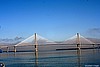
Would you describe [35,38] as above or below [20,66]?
above

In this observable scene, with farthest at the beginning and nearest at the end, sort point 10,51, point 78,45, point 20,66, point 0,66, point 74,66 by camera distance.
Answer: point 10,51 < point 78,45 < point 20,66 < point 74,66 < point 0,66

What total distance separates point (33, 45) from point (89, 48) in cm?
3047

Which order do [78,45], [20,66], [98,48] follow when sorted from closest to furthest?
[20,66] → [78,45] → [98,48]

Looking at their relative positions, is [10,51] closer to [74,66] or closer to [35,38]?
[35,38]

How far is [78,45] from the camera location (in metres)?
106

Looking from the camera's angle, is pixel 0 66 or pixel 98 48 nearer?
pixel 0 66

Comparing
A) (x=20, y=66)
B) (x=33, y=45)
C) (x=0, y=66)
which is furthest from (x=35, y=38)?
(x=0, y=66)

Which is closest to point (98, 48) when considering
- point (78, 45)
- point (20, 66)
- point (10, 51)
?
point (78, 45)

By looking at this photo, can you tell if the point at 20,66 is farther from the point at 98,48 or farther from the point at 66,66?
the point at 98,48

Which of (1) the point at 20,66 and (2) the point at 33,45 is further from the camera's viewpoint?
(2) the point at 33,45

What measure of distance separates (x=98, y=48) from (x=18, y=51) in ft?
123

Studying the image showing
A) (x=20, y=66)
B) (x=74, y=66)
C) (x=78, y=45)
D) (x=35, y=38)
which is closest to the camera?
(x=74, y=66)

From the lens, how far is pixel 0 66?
28.4 metres

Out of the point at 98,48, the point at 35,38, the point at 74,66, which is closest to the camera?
the point at 74,66
